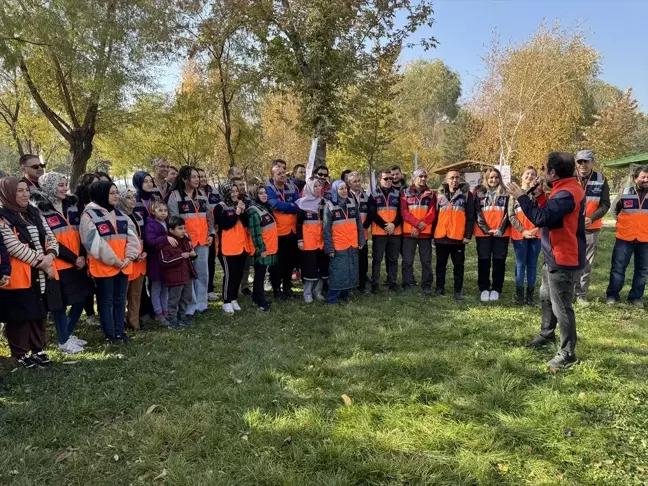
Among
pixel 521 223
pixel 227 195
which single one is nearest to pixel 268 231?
pixel 227 195

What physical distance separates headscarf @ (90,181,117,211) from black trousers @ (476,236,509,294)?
17.9 ft

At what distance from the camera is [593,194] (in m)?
6.77

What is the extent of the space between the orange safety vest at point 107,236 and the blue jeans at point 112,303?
0.36ft

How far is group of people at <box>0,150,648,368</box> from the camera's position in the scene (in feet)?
14.4

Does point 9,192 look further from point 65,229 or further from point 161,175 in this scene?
point 161,175

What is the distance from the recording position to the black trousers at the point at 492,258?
7016 mm

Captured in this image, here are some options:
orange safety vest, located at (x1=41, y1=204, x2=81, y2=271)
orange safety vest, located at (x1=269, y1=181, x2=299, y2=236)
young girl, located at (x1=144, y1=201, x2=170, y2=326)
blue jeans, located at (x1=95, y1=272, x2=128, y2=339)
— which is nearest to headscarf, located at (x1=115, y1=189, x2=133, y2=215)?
young girl, located at (x1=144, y1=201, x2=170, y2=326)

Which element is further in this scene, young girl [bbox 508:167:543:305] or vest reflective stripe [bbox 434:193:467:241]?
vest reflective stripe [bbox 434:193:467:241]

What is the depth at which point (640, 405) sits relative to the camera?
3707 mm

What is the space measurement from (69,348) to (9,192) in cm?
188

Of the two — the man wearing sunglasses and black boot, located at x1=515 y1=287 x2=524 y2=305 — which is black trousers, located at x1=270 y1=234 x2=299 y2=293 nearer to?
the man wearing sunglasses

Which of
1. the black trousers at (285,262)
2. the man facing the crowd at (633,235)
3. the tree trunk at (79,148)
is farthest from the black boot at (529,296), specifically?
the tree trunk at (79,148)

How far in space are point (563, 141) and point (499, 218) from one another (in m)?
18.4

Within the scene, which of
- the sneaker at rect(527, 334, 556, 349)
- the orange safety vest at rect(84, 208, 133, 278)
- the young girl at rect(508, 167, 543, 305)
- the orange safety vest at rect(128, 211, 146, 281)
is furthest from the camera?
the young girl at rect(508, 167, 543, 305)
